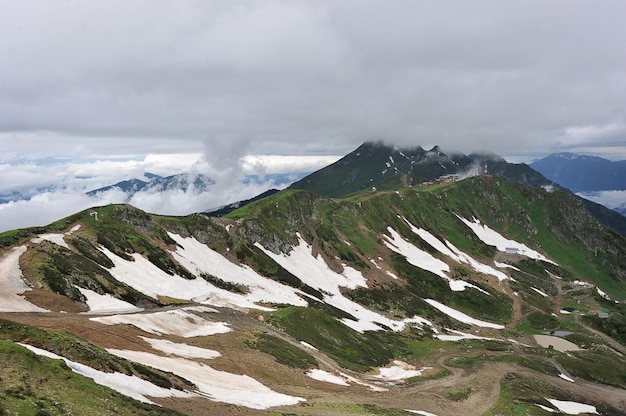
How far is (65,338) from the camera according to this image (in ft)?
130

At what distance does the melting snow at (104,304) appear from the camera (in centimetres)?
6756

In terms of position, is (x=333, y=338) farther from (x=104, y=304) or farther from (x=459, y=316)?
(x=459, y=316)

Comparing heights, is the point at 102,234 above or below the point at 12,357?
above

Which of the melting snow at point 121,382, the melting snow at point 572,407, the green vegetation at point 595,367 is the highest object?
the melting snow at point 121,382

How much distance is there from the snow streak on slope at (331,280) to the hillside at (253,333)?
84 centimetres

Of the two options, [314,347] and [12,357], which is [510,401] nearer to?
[314,347]

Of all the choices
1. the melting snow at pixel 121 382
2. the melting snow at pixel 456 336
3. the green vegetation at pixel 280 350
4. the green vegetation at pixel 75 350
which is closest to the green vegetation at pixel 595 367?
the melting snow at pixel 456 336

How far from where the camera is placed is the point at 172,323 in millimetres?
70312

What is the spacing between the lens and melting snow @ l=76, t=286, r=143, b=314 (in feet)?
222

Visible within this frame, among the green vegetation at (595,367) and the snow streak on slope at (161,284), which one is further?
the green vegetation at (595,367)

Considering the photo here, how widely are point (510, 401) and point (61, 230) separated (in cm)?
11005

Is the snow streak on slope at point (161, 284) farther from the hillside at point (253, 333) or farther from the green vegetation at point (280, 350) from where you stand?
the green vegetation at point (280, 350)

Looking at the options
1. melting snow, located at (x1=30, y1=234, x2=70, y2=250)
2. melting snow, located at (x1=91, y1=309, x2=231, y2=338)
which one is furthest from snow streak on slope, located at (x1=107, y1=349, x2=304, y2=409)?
melting snow, located at (x1=30, y1=234, x2=70, y2=250)

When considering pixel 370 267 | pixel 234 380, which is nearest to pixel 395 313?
pixel 370 267
